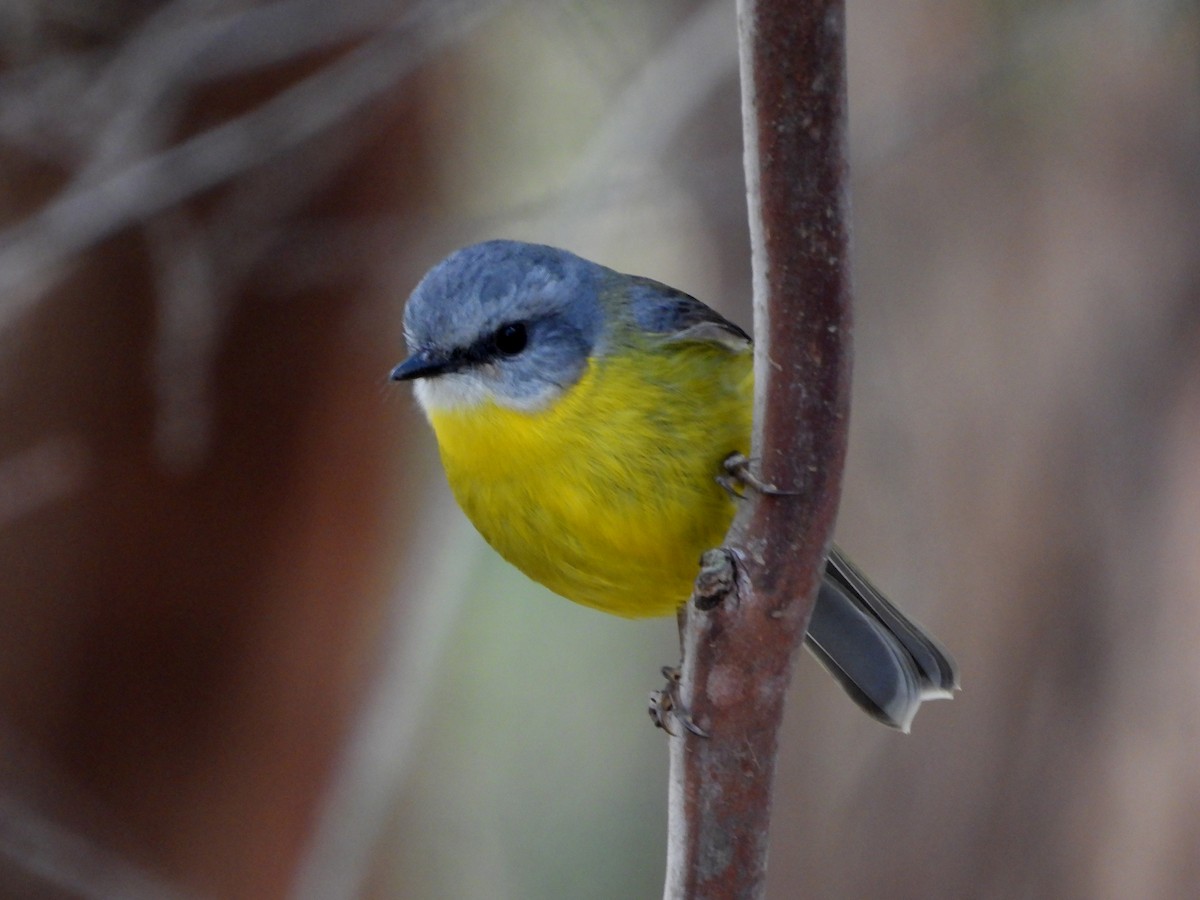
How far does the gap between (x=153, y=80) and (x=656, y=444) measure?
1.90 meters

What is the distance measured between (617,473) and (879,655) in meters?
0.79

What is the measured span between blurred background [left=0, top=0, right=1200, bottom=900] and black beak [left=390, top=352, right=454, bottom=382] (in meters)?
1.11

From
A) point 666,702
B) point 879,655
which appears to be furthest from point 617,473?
point 879,655

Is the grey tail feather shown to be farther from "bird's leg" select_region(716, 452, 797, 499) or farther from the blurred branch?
the blurred branch

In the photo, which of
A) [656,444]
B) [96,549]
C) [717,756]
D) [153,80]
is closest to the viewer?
[717,756]

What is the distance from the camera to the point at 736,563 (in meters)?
1.60

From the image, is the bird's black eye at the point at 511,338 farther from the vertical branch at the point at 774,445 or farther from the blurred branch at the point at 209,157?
the blurred branch at the point at 209,157

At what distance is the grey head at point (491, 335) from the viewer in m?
2.62

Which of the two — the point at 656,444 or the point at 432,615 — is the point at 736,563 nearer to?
the point at 656,444

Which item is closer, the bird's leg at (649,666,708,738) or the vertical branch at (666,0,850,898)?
the vertical branch at (666,0,850,898)

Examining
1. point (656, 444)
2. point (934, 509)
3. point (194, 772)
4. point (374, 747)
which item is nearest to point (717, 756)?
point (656, 444)

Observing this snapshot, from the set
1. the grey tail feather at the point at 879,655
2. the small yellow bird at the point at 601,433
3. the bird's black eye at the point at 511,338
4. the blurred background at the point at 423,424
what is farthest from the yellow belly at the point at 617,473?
the blurred background at the point at 423,424

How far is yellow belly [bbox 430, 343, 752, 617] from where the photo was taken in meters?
2.40

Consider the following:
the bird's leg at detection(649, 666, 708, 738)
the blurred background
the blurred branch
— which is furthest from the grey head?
the blurred branch
